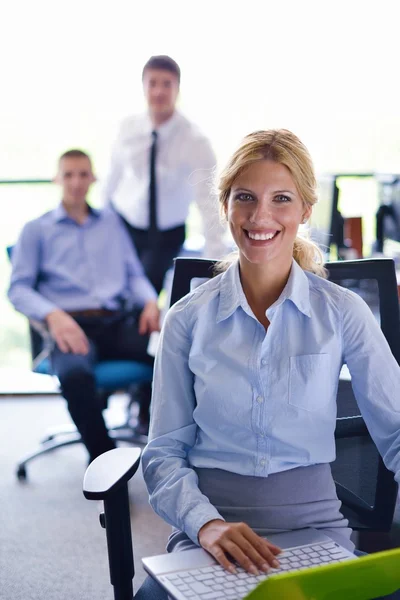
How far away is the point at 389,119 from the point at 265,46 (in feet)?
3.48

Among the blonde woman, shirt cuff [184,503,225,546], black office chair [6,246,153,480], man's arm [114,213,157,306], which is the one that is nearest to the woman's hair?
the blonde woman

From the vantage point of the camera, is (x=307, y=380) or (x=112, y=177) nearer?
(x=307, y=380)

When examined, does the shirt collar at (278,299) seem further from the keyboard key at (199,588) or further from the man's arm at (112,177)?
the man's arm at (112,177)

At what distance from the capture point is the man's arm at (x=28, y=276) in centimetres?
300

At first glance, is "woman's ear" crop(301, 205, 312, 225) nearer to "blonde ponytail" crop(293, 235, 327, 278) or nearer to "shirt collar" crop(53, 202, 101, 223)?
"blonde ponytail" crop(293, 235, 327, 278)

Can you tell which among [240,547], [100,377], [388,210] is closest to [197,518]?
[240,547]

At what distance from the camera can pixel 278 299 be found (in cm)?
138

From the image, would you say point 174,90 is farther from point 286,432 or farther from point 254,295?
point 286,432

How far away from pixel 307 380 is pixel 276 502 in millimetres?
219

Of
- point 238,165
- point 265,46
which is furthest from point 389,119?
point 238,165

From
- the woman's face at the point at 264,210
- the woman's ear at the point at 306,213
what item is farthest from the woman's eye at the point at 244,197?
the woman's ear at the point at 306,213

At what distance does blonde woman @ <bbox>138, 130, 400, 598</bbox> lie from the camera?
1324mm

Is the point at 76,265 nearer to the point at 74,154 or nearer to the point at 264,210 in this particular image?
the point at 74,154

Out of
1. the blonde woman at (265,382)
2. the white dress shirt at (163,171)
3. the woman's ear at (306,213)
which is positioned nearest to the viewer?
the blonde woman at (265,382)
